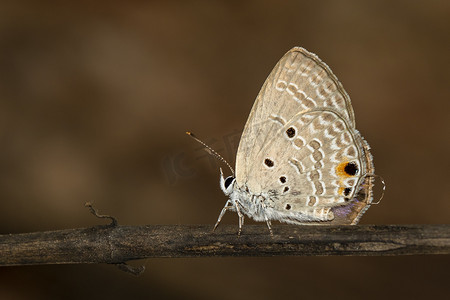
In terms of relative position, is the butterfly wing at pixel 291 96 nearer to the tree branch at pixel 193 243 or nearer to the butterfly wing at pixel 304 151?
the butterfly wing at pixel 304 151

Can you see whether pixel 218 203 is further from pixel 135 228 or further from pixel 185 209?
pixel 135 228

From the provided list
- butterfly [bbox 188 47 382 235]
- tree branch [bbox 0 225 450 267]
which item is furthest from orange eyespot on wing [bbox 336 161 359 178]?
tree branch [bbox 0 225 450 267]

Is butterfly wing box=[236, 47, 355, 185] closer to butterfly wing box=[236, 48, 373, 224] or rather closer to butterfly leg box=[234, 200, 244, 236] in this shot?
butterfly wing box=[236, 48, 373, 224]

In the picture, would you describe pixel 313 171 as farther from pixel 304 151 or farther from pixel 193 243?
pixel 193 243

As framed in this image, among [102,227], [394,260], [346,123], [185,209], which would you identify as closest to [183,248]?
[102,227]

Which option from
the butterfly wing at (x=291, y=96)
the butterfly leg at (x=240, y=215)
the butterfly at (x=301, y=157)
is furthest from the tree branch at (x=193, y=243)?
the butterfly wing at (x=291, y=96)
